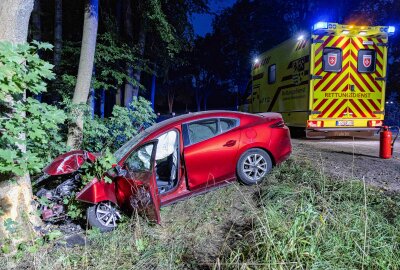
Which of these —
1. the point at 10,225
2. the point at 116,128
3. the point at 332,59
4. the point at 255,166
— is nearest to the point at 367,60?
the point at 332,59

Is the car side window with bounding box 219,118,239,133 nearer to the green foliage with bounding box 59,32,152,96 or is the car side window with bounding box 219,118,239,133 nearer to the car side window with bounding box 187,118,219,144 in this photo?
the car side window with bounding box 187,118,219,144

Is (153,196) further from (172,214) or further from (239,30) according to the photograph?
(239,30)

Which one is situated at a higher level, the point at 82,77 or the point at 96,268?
the point at 82,77

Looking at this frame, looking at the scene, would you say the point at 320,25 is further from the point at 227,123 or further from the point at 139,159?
the point at 139,159

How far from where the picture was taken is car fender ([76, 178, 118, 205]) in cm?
426

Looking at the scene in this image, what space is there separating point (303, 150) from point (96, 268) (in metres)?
6.01

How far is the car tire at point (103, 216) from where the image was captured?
4.41 meters

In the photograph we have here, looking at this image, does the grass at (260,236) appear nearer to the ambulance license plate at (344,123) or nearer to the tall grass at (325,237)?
the tall grass at (325,237)

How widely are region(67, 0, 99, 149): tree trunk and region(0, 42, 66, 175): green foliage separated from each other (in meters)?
3.47

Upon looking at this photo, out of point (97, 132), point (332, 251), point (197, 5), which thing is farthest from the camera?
point (197, 5)

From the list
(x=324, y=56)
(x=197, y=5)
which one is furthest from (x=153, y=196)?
(x=197, y=5)

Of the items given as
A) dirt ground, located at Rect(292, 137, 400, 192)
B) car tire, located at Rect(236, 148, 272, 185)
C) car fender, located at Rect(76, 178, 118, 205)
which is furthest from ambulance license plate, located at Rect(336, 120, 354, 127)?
car fender, located at Rect(76, 178, 118, 205)

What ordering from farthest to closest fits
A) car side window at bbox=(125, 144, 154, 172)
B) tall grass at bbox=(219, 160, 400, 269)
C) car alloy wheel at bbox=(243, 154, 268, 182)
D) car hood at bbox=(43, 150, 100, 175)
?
car alloy wheel at bbox=(243, 154, 268, 182), car side window at bbox=(125, 144, 154, 172), car hood at bbox=(43, 150, 100, 175), tall grass at bbox=(219, 160, 400, 269)

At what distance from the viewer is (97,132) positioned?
769 centimetres
